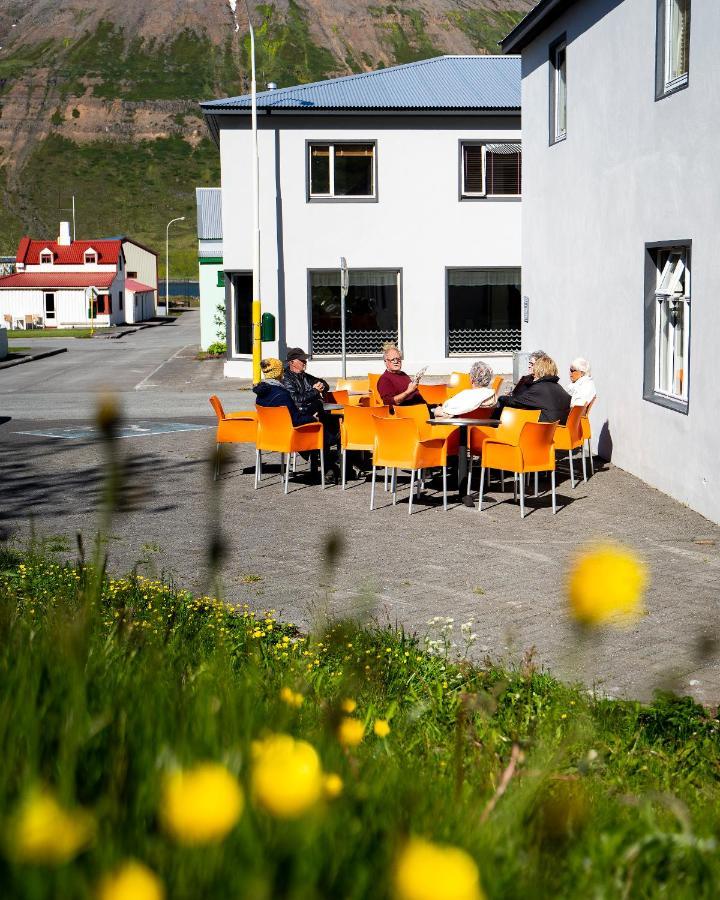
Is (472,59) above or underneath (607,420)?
above

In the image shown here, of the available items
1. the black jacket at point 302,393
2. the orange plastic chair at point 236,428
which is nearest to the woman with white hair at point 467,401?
the black jacket at point 302,393

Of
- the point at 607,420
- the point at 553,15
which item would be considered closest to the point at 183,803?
the point at 607,420

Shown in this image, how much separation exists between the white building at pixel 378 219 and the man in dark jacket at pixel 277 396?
1680 centimetres

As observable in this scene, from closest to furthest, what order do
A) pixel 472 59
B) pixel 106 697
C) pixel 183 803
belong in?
pixel 183 803, pixel 106 697, pixel 472 59

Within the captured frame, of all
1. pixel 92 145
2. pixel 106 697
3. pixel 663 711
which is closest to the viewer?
pixel 106 697

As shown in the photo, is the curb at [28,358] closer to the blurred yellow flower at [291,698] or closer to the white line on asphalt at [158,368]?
the white line on asphalt at [158,368]

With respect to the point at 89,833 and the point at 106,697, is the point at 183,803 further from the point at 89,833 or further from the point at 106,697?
the point at 106,697

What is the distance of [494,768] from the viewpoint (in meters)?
3.11

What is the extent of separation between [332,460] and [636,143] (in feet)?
16.8

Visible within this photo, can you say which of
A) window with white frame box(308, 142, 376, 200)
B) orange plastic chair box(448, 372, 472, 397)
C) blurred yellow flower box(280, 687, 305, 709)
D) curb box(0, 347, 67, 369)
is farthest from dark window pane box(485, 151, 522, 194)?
blurred yellow flower box(280, 687, 305, 709)

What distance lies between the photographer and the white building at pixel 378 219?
1177 inches

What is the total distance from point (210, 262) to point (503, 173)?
11832 mm

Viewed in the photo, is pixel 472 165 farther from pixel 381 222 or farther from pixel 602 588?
pixel 602 588

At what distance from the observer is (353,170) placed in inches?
1196
